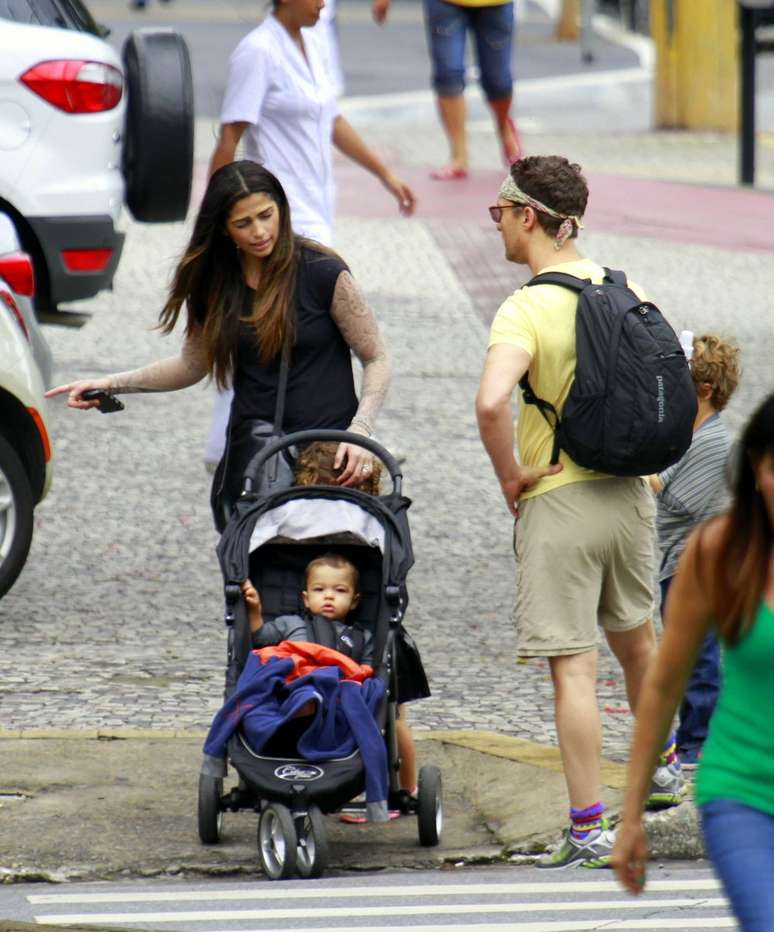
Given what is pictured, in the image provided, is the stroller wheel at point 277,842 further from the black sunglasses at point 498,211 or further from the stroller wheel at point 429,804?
the black sunglasses at point 498,211

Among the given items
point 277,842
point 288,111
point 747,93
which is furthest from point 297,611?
point 747,93

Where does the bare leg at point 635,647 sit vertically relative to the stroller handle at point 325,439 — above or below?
below

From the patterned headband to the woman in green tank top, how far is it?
199cm

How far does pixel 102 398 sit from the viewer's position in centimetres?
600

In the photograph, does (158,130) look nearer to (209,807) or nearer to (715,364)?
(715,364)

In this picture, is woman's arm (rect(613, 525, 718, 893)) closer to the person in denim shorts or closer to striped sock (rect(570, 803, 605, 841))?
striped sock (rect(570, 803, 605, 841))

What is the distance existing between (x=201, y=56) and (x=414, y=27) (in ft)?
22.7

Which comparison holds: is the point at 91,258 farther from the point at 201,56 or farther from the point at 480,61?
the point at 201,56

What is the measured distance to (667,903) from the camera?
493 centimetres

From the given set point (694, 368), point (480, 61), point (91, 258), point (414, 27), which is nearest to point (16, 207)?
point (91, 258)

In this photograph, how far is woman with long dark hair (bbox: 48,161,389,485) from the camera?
5852 mm

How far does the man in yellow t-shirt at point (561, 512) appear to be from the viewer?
17.2ft

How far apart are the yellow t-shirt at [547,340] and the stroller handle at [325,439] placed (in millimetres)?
403

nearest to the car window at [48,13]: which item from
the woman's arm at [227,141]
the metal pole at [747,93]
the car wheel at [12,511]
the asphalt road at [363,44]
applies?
the woman's arm at [227,141]
